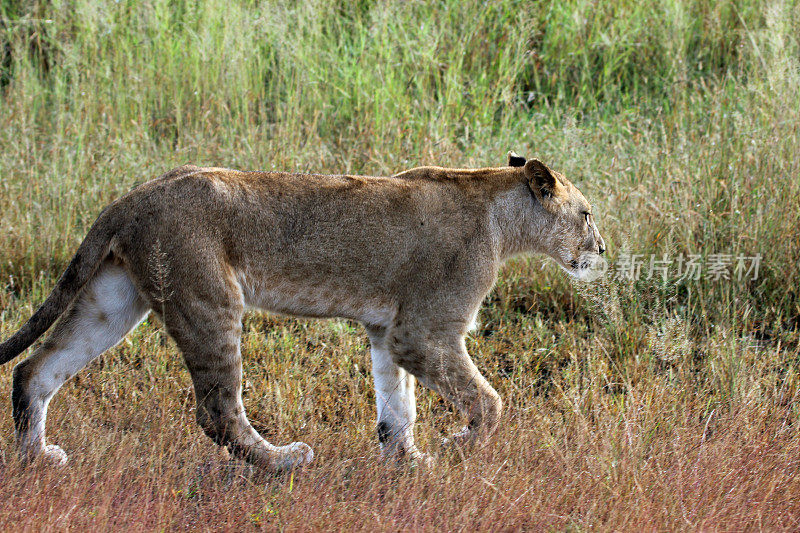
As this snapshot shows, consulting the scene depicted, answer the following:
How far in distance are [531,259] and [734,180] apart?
1.44m

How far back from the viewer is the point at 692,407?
4.52 m

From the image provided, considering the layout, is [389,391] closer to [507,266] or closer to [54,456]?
[54,456]

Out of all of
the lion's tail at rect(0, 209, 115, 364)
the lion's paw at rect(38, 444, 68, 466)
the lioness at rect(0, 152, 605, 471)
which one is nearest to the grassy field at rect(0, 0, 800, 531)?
the lion's paw at rect(38, 444, 68, 466)

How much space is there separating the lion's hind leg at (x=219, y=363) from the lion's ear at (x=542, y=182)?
149 cm

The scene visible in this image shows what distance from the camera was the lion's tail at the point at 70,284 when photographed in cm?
381

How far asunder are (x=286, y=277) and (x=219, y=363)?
0.46 meters

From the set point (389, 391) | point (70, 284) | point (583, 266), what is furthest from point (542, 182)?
point (70, 284)

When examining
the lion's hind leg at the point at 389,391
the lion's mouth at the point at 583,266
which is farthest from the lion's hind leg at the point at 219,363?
the lion's mouth at the point at 583,266

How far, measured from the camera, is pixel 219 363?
3811mm

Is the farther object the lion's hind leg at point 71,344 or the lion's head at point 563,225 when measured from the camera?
the lion's head at point 563,225

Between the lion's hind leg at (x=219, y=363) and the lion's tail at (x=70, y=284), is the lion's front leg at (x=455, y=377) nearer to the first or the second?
the lion's hind leg at (x=219, y=363)

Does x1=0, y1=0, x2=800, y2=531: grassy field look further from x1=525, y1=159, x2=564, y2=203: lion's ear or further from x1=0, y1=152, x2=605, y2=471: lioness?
x1=525, y1=159, x2=564, y2=203: lion's ear

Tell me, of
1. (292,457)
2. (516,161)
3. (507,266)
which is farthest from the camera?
(507,266)

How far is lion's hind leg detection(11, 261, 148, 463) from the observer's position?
13.0 ft
